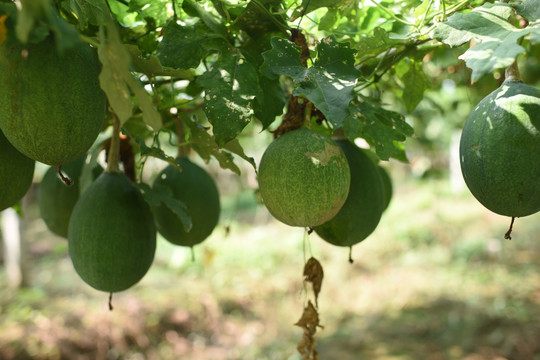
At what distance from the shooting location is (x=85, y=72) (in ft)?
3.67

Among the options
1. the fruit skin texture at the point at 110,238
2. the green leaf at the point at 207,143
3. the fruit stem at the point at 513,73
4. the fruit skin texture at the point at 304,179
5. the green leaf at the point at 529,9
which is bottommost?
the fruit skin texture at the point at 110,238

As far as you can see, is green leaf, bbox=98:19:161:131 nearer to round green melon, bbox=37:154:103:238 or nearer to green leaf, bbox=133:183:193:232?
green leaf, bbox=133:183:193:232

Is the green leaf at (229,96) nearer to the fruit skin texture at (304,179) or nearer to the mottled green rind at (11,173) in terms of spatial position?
the fruit skin texture at (304,179)

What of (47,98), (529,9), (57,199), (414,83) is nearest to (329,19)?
(414,83)

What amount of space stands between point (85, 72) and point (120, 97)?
234 mm

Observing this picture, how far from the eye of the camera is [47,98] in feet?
3.48

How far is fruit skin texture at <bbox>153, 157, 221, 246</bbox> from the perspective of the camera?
170 centimetres

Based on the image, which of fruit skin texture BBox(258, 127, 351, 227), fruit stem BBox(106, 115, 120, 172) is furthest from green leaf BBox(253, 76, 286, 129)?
fruit stem BBox(106, 115, 120, 172)

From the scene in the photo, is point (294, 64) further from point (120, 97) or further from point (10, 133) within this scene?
point (10, 133)

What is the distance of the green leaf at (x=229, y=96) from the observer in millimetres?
1153

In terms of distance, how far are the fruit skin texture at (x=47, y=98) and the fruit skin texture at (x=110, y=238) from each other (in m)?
0.36

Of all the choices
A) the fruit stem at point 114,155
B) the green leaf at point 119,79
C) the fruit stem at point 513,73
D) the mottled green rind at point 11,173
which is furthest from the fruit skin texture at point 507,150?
the mottled green rind at point 11,173

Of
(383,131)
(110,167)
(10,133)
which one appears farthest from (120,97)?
(383,131)

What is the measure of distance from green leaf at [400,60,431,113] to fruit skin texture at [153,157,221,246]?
85cm
